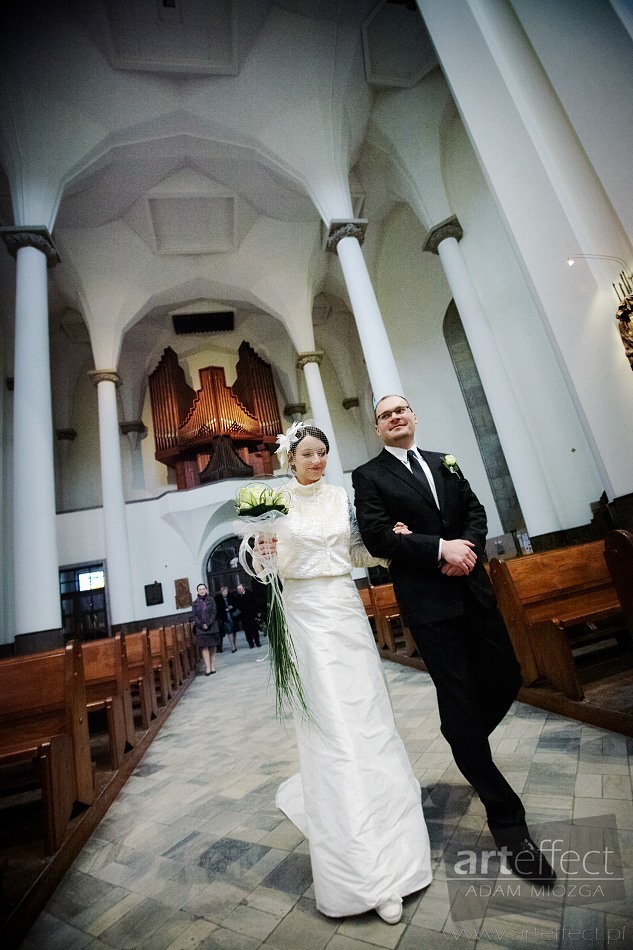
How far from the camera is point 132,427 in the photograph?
14.2m

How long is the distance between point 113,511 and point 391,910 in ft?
33.5

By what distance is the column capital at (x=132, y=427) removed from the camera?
46.4ft

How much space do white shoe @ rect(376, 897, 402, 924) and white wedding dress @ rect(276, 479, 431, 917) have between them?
0.05ft

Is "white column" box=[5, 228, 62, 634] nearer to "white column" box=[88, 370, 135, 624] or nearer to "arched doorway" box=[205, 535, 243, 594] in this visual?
"white column" box=[88, 370, 135, 624]

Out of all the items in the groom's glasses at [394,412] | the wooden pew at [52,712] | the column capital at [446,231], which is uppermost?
the column capital at [446,231]

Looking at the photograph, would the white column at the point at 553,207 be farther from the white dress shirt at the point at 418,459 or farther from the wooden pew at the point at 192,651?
the wooden pew at the point at 192,651

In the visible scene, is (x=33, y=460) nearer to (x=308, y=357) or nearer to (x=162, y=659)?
(x=162, y=659)

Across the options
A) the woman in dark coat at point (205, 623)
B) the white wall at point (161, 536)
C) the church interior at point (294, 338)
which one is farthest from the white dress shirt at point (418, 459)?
the white wall at point (161, 536)

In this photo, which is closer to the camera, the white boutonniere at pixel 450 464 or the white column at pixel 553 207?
the white boutonniere at pixel 450 464

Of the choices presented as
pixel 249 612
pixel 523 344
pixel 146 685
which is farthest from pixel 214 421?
pixel 146 685

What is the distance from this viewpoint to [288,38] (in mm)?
8188

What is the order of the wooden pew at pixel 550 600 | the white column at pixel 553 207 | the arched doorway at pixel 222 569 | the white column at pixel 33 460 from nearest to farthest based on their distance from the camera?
the wooden pew at pixel 550 600 → the white column at pixel 553 207 → the white column at pixel 33 460 → the arched doorway at pixel 222 569

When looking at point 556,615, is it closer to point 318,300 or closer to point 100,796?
point 100,796

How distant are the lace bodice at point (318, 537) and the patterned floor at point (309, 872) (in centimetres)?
108
